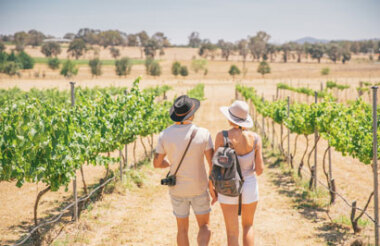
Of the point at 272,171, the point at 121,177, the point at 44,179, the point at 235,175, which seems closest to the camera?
the point at 235,175

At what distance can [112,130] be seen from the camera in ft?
24.9

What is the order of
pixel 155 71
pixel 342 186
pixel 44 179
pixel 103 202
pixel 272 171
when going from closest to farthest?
pixel 44 179, pixel 103 202, pixel 342 186, pixel 272 171, pixel 155 71

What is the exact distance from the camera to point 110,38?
14025cm

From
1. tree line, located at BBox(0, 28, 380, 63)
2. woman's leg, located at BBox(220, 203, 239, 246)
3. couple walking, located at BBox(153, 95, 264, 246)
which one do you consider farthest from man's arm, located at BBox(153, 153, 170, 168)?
tree line, located at BBox(0, 28, 380, 63)

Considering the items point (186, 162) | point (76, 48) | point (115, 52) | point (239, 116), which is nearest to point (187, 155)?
point (186, 162)

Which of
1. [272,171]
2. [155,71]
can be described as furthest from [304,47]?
[272,171]

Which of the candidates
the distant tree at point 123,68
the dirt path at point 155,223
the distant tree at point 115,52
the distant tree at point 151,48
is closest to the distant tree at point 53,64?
the distant tree at point 123,68

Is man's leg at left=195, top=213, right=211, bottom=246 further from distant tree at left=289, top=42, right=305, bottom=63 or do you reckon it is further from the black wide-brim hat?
distant tree at left=289, top=42, right=305, bottom=63

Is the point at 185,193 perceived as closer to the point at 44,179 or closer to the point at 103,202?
the point at 44,179

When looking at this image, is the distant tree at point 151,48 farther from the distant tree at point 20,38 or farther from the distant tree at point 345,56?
the distant tree at point 345,56

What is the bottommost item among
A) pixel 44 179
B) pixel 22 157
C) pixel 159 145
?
pixel 44 179

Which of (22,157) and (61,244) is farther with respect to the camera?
(61,244)

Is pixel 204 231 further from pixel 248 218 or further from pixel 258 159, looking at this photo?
pixel 258 159

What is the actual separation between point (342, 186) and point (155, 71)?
6845cm
